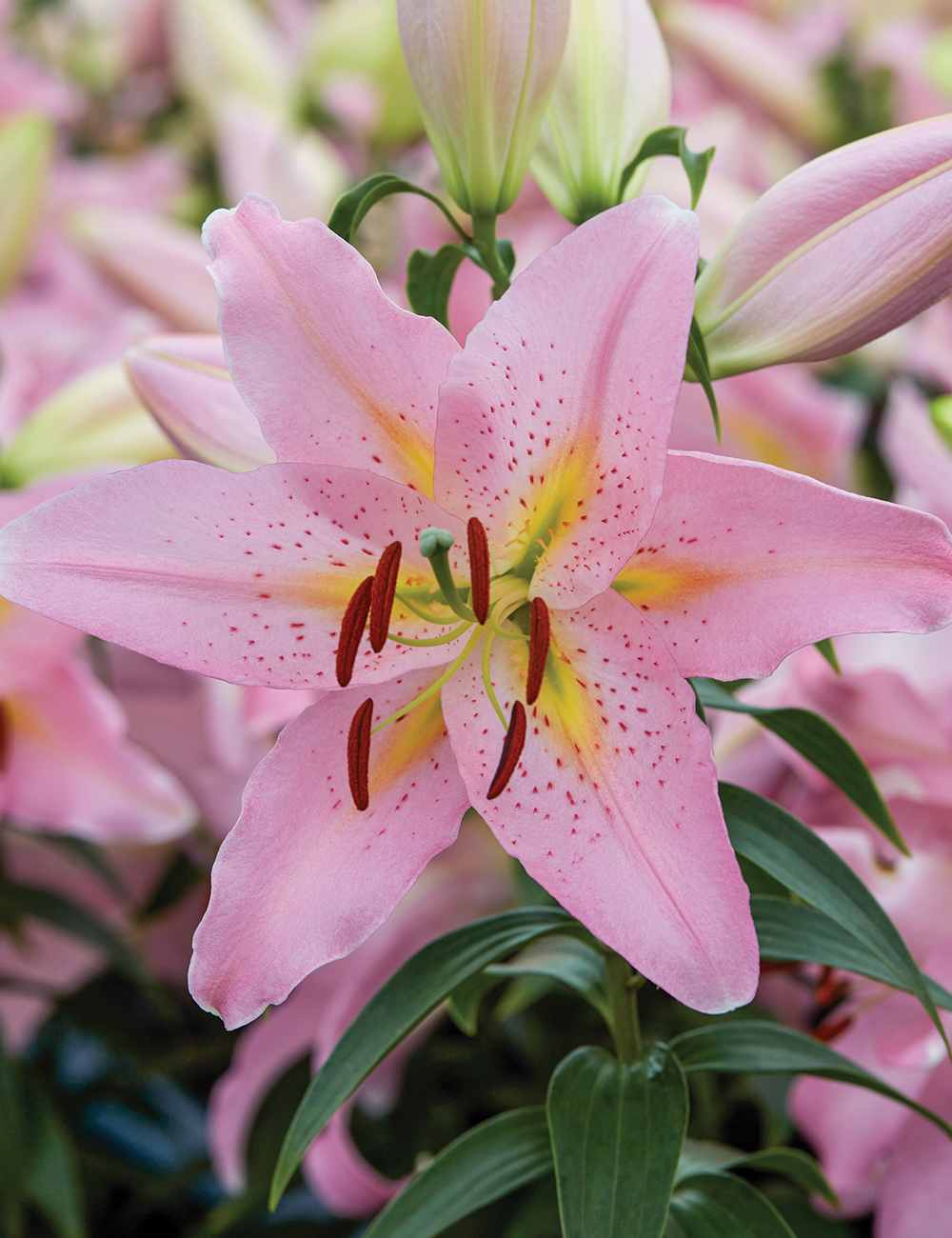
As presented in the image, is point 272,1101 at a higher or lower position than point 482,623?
lower

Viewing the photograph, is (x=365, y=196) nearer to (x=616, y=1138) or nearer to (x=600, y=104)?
(x=600, y=104)

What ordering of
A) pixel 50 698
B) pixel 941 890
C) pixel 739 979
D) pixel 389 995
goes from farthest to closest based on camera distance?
pixel 50 698, pixel 941 890, pixel 389 995, pixel 739 979

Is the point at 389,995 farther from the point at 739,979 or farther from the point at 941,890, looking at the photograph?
the point at 941,890

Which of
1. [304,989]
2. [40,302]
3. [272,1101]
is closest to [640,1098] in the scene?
[304,989]

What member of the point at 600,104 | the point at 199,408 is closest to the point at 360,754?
the point at 199,408

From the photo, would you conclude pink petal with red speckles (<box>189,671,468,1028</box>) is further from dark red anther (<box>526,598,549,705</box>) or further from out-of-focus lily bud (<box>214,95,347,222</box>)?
out-of-focus lily bud (<box>214,95,347,222</box>)
